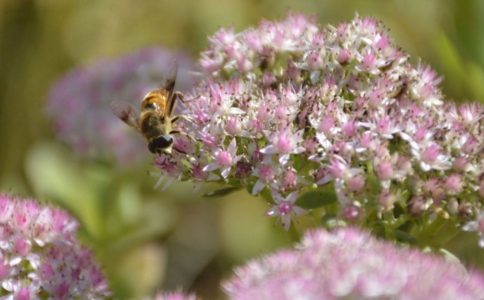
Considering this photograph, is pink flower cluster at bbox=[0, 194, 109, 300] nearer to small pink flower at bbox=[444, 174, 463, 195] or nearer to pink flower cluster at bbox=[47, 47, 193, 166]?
small pink flower at bbox=[444, 174, 463, 195]

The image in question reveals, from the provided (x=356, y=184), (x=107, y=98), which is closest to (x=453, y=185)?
(x=356, y=184)

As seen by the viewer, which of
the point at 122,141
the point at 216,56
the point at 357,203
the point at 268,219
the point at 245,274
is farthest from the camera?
the point at 268,219

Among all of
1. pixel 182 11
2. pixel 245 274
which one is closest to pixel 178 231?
pixel 182 11

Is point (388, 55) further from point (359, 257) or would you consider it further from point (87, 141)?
point (87, 141)

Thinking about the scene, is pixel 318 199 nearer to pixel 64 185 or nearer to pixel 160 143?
pixel 160 143

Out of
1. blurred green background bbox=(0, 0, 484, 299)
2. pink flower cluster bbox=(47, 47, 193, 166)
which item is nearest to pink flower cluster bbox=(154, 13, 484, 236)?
blurred green background bbox=(0, 0, 484, 299)

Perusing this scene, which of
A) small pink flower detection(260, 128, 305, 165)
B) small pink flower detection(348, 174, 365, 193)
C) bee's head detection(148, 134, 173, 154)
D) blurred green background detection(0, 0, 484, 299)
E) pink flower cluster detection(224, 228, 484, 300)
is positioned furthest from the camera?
blurred green background detection(0, 0, 484, 299)
